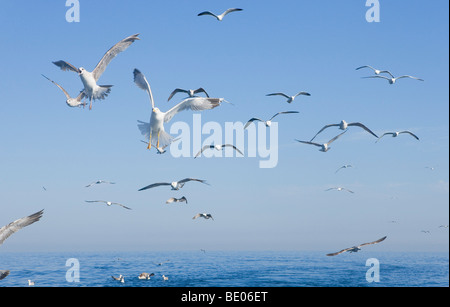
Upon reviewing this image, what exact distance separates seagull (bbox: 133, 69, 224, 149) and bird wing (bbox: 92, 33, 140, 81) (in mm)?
2006

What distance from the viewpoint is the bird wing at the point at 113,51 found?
70.1 feet

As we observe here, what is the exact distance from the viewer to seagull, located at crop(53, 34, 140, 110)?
21438mm

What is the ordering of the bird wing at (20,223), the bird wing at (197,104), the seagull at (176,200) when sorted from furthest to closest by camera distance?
the seagull at (176,200) → the bird wing at (197,104) → the bird wing at (20,223)

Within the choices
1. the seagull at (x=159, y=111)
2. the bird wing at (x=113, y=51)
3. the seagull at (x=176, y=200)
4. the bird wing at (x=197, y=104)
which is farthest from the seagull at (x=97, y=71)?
the seagull at (x=176, y=200)

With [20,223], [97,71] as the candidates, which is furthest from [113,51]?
[20,223]

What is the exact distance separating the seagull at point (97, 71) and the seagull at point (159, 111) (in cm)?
204

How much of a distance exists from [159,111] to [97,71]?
4072mm

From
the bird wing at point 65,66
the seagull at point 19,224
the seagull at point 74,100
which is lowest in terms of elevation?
the seagull at point 19,224

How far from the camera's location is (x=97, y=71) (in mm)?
21734

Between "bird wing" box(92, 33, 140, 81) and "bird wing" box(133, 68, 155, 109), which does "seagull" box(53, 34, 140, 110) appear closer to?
"bird wing" box(92, 33, 140, 81)

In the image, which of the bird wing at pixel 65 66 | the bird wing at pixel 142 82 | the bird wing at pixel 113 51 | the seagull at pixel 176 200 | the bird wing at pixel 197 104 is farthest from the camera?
the bird wing at pixel 65 66

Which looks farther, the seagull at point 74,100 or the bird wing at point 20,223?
the seagull at point 74,100

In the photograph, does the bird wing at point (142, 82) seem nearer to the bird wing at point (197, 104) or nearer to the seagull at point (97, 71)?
the bird wing at point (197, 104)

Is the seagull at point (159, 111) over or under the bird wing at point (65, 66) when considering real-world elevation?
under
